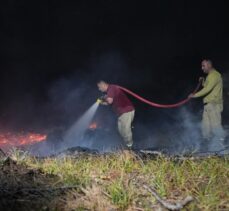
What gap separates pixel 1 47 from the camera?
77.6 feet

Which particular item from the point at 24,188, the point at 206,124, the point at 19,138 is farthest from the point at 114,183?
the point at 19,138

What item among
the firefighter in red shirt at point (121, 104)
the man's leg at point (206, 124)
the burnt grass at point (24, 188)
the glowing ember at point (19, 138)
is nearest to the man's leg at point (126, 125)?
the firefighter in red shirt at point (121, 104)

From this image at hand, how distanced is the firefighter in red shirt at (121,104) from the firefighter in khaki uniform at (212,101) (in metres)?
2.12

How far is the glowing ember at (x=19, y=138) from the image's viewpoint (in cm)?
1779

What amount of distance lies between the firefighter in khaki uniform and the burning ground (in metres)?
4.80

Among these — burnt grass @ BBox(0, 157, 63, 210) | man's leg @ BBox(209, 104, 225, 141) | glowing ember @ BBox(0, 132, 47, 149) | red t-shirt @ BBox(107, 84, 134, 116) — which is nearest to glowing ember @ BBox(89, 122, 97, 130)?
glowing ember @ BBox(0, 132, 47, 149)

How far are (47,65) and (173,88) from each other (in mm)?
7651

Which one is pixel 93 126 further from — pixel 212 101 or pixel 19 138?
pixel 212 101

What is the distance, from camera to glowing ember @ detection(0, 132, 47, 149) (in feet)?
58.4

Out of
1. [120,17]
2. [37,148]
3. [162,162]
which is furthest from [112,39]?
[162,162]

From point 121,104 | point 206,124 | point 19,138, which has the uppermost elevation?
point 19,138

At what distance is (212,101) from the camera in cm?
1098

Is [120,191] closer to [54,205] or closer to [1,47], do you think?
[54,205]

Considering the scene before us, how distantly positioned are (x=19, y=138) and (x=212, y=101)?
11.0 m
